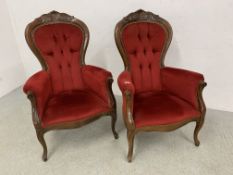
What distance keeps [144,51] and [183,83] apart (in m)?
0.45

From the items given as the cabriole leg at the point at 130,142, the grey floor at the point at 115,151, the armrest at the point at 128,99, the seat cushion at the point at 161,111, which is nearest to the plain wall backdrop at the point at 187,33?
the grey floor at the point at 115,151

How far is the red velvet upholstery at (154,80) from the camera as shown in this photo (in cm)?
171

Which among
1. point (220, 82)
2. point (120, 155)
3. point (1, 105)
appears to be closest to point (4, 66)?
point (1, 105)

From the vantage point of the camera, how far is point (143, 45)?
2.02m

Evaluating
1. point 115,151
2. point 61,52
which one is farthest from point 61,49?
point 115,151

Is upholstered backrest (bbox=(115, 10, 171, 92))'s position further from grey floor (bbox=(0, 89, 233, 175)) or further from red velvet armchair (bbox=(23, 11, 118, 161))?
grey floor (bbox=(0, 89, 233, 175))

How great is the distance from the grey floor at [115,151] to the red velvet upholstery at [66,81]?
361 mm

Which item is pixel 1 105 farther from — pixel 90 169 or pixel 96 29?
pixel 90 169

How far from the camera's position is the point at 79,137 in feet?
7.11

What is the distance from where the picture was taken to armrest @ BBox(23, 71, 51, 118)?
5.50 ft

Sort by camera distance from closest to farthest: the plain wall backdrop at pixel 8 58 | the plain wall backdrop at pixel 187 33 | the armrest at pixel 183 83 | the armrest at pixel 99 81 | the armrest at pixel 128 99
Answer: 1. the armrest at pixel 128 99
2. the armrest at pixel 183 83
3. the armrest at pixel 99 81
4. the plain wall backdrop at pixel 187 33
5. the plain wall backdrop at pixel 8 58

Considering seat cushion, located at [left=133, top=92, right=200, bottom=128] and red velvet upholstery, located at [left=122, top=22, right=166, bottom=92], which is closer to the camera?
seat cushion, located at [left=133, top=92, right=200, bottom=128]

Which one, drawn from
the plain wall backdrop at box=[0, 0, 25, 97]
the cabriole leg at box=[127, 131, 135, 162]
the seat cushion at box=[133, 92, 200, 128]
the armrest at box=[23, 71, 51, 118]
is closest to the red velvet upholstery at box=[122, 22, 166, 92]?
the seat cushion at box=[133, 92, 200, 128]

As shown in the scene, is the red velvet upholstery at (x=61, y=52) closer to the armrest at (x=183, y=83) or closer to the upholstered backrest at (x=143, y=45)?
the upholstered backrest at (x=143, y=45)
